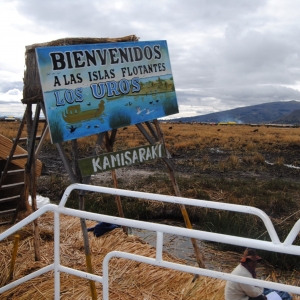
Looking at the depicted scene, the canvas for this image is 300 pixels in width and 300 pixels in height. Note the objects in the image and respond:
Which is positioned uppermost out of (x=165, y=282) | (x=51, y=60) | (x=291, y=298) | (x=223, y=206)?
(x=51, y=60)

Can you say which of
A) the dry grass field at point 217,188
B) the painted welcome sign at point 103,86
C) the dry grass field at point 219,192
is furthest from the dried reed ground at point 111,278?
the dry grass field at point 217,188

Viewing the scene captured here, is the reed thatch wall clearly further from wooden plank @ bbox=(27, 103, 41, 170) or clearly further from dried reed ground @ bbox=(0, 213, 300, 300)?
dried reed ground @ bbox=(0, 213, 300, 300)

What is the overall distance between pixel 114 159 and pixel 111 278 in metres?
1.46

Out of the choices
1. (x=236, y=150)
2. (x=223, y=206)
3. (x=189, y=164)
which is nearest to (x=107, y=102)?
(x=223, y=206)

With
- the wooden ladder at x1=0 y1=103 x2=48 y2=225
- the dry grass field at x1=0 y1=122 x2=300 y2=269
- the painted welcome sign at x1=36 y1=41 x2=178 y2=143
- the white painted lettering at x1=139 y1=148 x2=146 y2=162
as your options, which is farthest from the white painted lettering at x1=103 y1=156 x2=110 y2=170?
the dry grass field at x1=0 y1=122 x2=300 y2=269

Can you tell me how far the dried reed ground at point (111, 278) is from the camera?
4172mm

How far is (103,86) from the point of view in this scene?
409 cm

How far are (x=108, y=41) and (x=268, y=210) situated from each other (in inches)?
302

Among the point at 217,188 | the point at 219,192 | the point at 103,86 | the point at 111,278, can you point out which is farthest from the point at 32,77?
the point at 217,188

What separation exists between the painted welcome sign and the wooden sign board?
28cm

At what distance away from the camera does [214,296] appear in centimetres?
420

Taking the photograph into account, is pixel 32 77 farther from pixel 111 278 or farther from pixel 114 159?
pixel 111 278

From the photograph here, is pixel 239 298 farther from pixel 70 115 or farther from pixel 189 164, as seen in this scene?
pixel 189 164

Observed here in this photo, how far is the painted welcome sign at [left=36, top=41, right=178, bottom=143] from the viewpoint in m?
3.70
